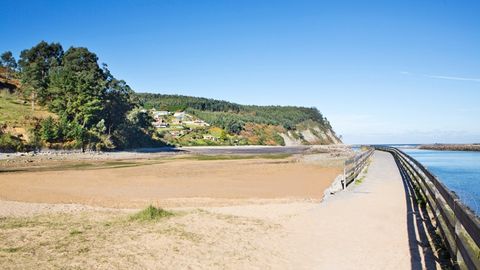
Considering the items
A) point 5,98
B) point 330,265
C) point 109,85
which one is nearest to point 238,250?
point 330,265

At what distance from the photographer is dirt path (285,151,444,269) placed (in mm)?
6453

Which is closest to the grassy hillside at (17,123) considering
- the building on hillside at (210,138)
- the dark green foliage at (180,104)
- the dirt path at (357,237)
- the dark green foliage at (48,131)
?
the dark green foliage at (48,131)

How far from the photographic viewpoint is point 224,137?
4776 inches

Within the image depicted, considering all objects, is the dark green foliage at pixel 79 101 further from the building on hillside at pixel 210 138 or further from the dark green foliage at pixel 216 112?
the dark green foliage at pixel 216 112

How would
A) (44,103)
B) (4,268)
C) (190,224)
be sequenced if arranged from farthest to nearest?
(44,103) < (190,224) < (4,268)

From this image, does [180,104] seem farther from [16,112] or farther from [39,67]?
[16,112]

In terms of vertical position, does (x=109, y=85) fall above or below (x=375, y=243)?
above

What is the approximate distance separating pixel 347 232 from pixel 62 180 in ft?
65.4

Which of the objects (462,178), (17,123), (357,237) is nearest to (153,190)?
(357,237)

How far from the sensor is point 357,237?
8.05 m

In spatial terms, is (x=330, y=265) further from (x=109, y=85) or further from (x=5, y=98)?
(x=5, y=98)

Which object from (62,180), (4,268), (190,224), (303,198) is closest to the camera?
(4,268)

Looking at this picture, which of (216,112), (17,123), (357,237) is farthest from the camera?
(216,112)

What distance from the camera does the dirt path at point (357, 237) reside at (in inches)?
254
